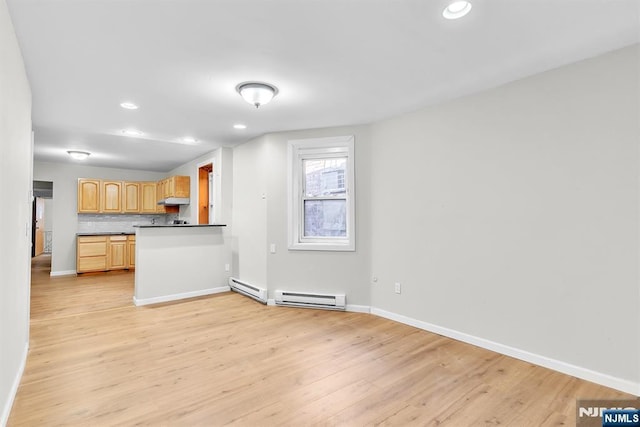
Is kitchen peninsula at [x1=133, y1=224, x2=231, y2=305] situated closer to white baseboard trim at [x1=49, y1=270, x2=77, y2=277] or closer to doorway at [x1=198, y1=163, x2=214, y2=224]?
doorway at [x1=198, y1=163, x2=214, y2=224]

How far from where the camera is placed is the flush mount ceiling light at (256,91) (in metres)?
2.83

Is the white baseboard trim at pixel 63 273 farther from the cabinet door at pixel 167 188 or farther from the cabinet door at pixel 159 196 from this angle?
the cabinet door at pixel 167 188

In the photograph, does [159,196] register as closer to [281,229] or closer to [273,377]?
[281,229]

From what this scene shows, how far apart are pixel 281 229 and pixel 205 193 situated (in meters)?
2.65

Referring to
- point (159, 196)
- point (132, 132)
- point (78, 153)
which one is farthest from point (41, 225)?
point (132, 132)

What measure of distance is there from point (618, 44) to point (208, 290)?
211 inches

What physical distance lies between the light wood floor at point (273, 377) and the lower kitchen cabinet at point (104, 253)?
343cm

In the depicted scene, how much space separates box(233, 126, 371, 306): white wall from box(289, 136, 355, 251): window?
0.10 m

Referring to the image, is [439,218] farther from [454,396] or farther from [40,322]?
[40,322]

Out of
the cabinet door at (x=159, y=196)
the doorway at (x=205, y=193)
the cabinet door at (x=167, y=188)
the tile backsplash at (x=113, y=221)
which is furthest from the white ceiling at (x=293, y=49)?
the tile backsplash at (x=113, y=221)

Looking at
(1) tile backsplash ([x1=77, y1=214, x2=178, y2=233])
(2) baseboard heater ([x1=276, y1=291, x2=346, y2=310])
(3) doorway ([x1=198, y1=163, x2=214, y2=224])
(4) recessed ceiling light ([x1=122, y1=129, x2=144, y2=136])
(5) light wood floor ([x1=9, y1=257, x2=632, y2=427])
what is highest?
(4) recessed ceiling light ([x1=122, y1=129, x2=144, y2=136])

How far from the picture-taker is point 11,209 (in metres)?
1.97

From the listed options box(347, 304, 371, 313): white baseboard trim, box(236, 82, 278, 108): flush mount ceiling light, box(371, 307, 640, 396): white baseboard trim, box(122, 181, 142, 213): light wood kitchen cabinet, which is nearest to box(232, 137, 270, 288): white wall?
box(347, 304, 371, 313): white baseboard trim

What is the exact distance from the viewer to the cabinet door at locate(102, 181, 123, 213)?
7.12 m
